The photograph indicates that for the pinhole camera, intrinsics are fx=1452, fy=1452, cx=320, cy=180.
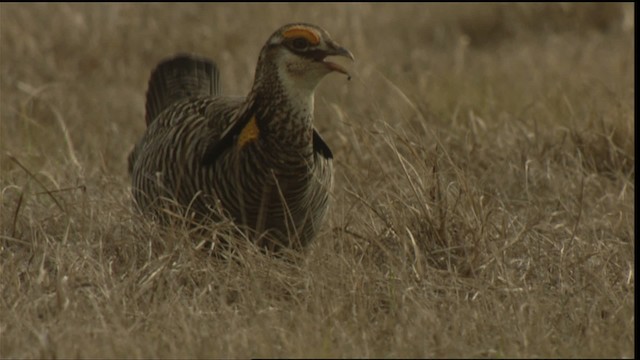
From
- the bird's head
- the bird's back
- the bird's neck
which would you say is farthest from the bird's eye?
the bird's back

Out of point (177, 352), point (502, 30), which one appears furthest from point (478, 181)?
point (502, 30)

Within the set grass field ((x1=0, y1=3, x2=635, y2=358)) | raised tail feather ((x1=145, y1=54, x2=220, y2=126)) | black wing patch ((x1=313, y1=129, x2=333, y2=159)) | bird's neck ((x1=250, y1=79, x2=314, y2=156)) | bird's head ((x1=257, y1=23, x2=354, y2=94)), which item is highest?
bird's head ((x1=257, y1=23, x2=354, y2=94))

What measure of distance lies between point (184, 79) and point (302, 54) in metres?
1.29

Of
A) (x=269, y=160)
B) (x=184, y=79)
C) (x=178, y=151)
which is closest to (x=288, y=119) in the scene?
(x=269, y=160)

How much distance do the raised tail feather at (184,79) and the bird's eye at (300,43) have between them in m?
1.24

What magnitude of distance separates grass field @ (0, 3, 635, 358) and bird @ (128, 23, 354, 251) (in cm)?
11

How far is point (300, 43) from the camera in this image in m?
4.09

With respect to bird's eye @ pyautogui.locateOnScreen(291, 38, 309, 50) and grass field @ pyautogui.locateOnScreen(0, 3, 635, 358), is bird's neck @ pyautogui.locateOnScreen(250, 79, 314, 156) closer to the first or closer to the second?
bird's eye @ pyautogui.locateOnScreen(291, 38, 309, 50)

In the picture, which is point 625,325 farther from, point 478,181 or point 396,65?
point 396,65

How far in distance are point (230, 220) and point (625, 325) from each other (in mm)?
1201

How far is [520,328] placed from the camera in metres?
3.52

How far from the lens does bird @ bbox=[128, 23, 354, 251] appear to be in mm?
4121

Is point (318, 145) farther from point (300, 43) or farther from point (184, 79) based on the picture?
point (184, 79)

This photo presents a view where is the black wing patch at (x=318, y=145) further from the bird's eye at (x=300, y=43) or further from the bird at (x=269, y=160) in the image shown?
the bird's eye at (x=300, y=43)
